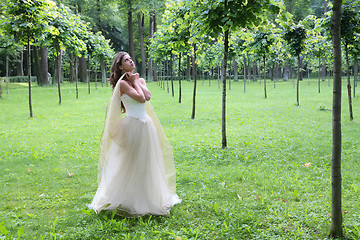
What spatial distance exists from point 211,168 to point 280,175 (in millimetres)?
1346

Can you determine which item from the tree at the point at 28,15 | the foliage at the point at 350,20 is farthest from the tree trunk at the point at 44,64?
the foliage at the point at 350,20

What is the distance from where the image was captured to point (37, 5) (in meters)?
10.9

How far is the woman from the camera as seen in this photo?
400 centimetres

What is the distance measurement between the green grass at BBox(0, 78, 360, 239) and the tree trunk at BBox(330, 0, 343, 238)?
22 cm

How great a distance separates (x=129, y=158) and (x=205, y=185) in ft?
5.42

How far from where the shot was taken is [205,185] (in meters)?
5.13

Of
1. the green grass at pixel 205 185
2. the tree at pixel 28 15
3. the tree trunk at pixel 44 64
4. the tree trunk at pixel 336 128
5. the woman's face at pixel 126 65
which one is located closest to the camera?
the tree trunk at pixel 336 128

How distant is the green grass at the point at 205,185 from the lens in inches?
143

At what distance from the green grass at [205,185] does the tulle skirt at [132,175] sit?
0.16 m

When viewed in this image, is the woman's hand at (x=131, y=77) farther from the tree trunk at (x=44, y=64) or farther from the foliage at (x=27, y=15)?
the tree trunk at (x=44, y=64)

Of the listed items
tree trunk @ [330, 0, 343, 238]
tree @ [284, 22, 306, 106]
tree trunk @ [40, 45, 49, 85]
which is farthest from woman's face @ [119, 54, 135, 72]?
tree trunk @ [40, 45, 49, 85]

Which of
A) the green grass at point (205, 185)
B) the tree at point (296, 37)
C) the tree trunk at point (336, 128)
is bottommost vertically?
the green grass at point (205, 185)

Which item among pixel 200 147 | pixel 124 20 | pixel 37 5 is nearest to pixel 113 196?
pixel 200 147

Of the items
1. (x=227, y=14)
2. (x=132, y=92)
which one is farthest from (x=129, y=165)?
(x=227, y=14)
